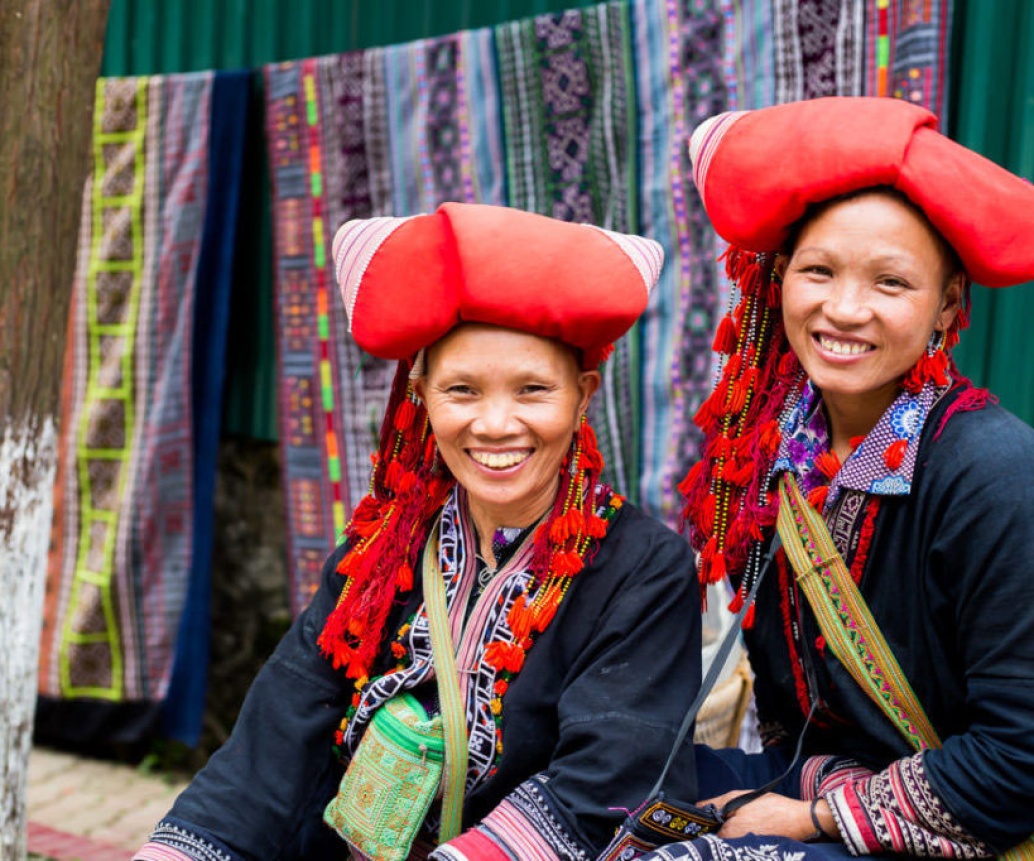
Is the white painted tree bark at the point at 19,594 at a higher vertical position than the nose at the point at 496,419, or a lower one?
lower

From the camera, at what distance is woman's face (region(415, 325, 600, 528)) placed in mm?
2195

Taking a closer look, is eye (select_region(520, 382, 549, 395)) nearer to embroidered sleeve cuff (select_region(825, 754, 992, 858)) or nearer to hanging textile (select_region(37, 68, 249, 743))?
embroidered sleeve cuff (select_region(825, 754, 992, 858))

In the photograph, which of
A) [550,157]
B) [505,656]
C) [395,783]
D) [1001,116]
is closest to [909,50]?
[1001,116]

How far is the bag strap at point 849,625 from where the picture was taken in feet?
7.09

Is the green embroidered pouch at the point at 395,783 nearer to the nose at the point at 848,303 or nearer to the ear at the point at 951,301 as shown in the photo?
the nose at the point at 848,303

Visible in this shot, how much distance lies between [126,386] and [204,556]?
712 millimetres

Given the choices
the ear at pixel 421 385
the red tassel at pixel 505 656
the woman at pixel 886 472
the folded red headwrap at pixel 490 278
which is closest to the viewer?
the woman at pixel 886 472

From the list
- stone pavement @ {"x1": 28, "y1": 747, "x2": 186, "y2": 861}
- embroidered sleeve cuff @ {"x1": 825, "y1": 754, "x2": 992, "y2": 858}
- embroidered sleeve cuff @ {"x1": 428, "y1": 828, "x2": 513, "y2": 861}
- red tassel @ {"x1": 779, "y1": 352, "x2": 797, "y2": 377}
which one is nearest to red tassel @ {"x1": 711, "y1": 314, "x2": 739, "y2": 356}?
red tassel @ {"x1": 779, "y1": 352, "x2": 797, "y2": 377}

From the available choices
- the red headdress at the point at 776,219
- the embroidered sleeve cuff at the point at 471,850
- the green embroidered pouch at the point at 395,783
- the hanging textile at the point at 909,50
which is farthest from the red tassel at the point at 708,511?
the hanging textile at the point at 909,50

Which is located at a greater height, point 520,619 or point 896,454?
point 896,454

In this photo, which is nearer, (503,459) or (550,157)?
(503,459)

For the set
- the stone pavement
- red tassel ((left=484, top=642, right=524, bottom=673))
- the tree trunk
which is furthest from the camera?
the stone pavement

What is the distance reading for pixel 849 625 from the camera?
86.5 inches

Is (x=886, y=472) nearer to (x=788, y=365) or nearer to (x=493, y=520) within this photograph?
(x=788, y=365)
